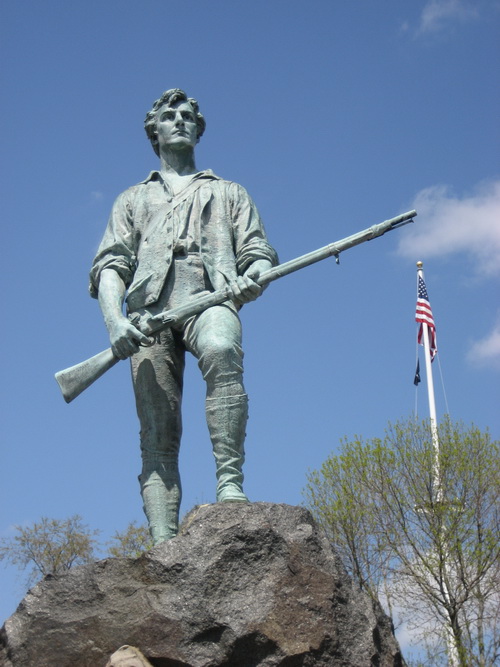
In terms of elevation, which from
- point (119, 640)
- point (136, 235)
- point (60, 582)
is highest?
point (136, 235)

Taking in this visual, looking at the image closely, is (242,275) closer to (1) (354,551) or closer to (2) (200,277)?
(2) (200,277)

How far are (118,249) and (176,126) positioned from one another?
4.10 ft

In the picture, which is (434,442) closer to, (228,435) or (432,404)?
(432,404)

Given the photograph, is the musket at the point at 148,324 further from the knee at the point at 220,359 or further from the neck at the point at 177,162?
the neck at the point at 177,162

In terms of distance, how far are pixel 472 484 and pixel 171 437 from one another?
14.4 m

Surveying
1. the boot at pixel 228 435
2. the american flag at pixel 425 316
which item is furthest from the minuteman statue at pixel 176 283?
the american flag at pixel 425 316

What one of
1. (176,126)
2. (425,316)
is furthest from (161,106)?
(425,316)

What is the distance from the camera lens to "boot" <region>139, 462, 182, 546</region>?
724 centimetres

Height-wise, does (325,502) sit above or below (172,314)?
above

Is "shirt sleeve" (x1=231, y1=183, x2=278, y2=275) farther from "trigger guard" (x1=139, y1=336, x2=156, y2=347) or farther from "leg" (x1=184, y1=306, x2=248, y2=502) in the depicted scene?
"trigger guard" (x1=139, y1=336, x2=156, y2=347)

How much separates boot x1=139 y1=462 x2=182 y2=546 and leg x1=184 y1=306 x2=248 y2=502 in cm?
52

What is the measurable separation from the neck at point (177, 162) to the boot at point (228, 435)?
2.52 meters

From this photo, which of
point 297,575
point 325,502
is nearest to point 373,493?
point 325,502

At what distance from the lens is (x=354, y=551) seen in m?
20.7
